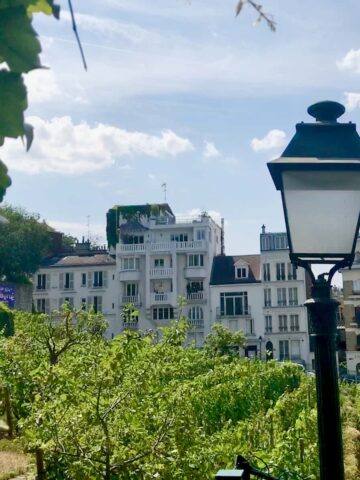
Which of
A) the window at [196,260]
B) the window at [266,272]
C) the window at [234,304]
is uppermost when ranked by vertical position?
the window at [196,260]

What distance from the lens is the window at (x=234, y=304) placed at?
147 feet

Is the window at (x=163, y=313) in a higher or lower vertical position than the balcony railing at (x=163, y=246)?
lower

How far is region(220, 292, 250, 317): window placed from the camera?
147 ft

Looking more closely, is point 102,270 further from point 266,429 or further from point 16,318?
point 266,429

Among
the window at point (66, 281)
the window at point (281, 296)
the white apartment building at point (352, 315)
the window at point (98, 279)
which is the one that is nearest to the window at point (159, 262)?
the window at point (98, 279)

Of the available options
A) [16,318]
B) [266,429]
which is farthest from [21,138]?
[16,318]

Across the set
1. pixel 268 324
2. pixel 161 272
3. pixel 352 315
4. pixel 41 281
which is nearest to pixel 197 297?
pixel 161 272

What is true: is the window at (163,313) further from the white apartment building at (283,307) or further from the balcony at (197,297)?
the white apartment building at (283,307)

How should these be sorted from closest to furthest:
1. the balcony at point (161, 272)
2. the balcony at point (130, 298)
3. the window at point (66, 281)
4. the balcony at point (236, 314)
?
the balcony at point (236, 314)
the balcony at point (161, 272)
the balcony at point (130, 298)
the window at point (66, 281)

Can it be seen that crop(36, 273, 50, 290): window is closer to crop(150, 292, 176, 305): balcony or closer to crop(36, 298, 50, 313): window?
crop(36, 298, 50, 313): window

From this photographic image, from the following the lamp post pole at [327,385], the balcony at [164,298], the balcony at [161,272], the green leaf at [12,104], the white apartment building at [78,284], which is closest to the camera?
the green leaf at [12,104]

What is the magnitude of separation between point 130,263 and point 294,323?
44.2 feet

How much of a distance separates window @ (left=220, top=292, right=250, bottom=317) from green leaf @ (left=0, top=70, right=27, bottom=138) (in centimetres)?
4458

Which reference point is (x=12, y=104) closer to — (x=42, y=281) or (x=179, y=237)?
(x=179, y=237)
